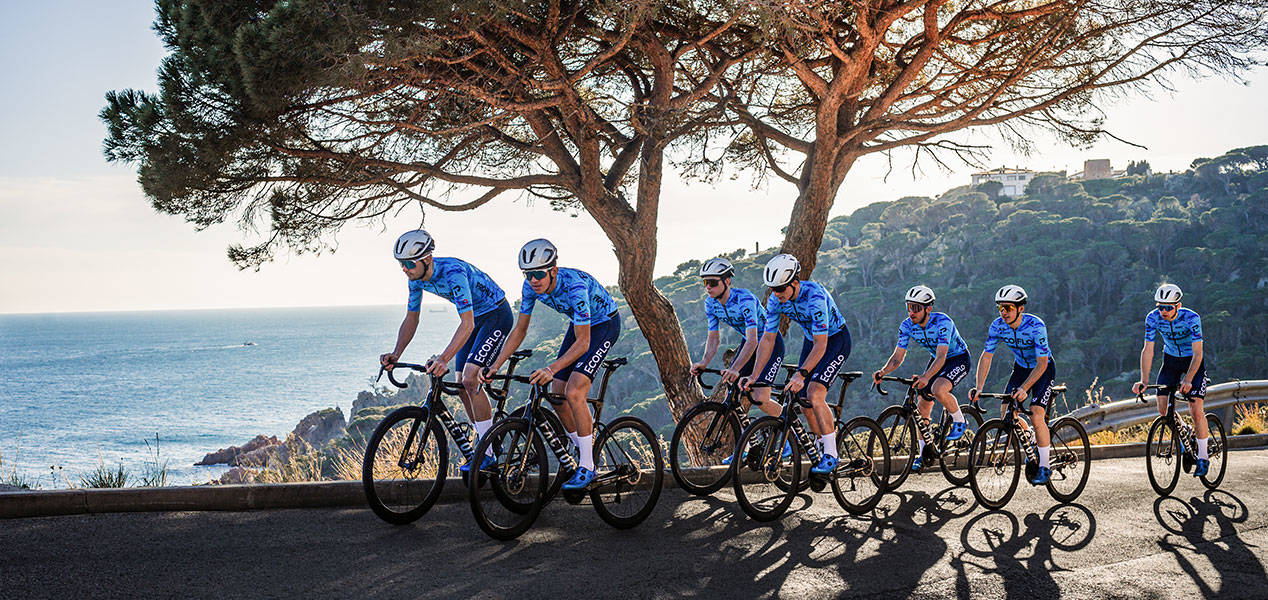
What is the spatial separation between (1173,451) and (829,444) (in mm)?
3686

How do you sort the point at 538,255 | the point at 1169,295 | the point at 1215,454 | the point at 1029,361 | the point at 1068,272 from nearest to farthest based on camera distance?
the point at 538,255 → the point at 1029,361 → the point at 1169,295 → the point at 1215,454 → the point at 1068,272

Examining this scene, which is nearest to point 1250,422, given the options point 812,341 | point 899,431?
point 899,431

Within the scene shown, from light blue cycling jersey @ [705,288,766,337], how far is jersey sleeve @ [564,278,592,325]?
1220 millimetres

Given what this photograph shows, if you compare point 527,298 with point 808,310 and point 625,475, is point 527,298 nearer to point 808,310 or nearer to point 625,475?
point 625,475

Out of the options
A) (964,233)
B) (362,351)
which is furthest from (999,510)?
(362,351)

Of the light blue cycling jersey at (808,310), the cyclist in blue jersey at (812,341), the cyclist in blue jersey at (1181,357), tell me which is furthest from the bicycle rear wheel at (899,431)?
the cyclist in blue jersey at (1181,357)

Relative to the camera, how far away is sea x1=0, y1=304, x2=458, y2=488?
61.3m

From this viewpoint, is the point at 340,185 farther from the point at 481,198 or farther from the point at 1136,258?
the point at 1136,258

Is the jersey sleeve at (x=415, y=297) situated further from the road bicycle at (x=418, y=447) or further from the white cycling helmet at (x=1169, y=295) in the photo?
the white cycling helmet at (x=1169, y=295)

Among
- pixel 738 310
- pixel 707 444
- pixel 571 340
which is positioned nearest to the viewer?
pixel 571 340

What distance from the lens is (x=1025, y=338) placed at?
762 cm

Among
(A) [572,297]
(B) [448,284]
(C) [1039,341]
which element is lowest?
(C) [1039,341]

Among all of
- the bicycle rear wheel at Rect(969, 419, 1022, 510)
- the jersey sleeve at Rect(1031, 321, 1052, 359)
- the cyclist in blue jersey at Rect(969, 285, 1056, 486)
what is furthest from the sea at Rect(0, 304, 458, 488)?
the jersey sleeve at Rect(1031, 321, 1052, 359)

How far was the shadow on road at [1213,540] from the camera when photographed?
17.0ft
